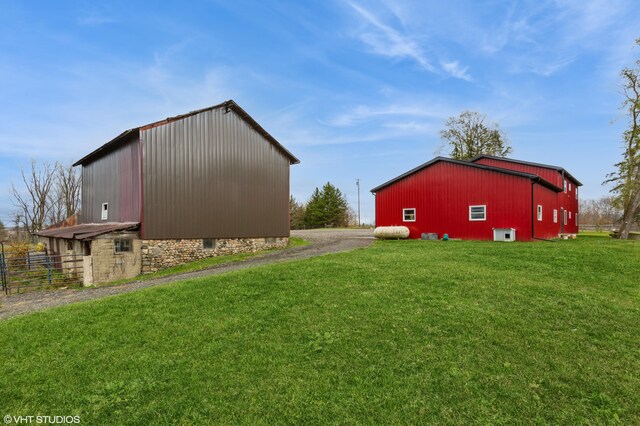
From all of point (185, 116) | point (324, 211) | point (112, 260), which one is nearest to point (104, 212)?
point (112, 260)

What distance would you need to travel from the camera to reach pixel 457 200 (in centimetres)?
2102

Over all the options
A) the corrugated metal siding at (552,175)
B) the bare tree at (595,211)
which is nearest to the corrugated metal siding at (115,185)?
the corrugated metal siding at (552,175)

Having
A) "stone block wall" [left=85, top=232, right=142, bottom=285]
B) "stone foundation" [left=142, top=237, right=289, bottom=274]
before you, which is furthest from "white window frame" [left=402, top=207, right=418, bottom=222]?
"stone block wall" [left=85, top=232, right=142, bottom=285]

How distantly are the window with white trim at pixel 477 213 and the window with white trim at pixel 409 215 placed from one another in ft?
11.3

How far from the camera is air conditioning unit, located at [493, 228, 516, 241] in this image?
1933 cm

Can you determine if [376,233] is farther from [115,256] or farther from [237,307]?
[237,307]

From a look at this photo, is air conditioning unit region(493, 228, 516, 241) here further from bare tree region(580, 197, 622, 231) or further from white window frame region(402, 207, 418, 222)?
bare tree region(580, 197, 622, 231)

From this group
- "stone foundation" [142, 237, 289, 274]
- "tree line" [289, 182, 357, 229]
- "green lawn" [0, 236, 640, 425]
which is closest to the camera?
"green lawn" [0, 236, 640, 425]

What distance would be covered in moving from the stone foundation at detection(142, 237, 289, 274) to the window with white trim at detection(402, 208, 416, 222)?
29.4 feet

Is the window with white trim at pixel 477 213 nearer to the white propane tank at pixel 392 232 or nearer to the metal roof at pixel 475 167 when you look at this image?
the metal roof at pixel 475 167

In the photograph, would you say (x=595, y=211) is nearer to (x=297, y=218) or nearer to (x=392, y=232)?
(x=297, y=218)

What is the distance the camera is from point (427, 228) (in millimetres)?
21984

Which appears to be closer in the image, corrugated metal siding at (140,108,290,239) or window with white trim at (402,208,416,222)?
corrugated metal siding at (140,108,290,239)

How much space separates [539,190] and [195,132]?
19.6m
